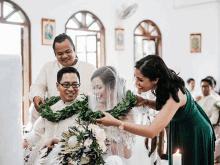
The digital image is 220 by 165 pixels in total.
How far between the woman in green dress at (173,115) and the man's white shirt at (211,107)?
261cm

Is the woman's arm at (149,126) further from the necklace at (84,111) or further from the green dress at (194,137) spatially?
the green dress at (194,137)

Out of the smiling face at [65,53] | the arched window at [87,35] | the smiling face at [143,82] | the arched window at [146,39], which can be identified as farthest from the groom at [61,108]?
the arched window at [146,39]

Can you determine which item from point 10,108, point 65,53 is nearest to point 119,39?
point 65,53

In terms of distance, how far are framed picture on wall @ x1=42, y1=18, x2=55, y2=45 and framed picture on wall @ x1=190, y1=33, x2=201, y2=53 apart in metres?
4.81

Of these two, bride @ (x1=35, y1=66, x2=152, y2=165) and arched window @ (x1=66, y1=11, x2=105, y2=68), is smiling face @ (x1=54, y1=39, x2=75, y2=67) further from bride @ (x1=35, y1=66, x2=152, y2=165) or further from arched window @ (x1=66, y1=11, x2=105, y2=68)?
arched window @ (x1=66, y1=11, x2=105, y2=68)

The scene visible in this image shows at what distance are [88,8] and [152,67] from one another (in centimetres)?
544

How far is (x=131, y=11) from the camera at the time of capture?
7488 mm

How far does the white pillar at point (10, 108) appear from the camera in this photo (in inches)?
20.0

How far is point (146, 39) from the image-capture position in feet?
28.1

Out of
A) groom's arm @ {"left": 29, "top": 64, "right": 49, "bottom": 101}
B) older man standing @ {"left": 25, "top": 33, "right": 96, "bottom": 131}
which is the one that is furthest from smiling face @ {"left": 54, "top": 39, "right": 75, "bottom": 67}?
groom's arm @ {"left": 29, "top": 64, "right": 49, "bottom": 101}

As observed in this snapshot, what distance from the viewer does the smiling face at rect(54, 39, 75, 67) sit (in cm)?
254

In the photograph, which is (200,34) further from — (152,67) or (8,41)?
(152,67)

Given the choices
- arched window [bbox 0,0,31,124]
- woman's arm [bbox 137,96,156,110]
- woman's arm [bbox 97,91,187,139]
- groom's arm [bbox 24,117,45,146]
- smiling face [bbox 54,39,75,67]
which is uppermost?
arched window [bbox 0,0,31,124]

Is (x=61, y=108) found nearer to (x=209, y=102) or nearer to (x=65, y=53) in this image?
(x=65, y=53)
